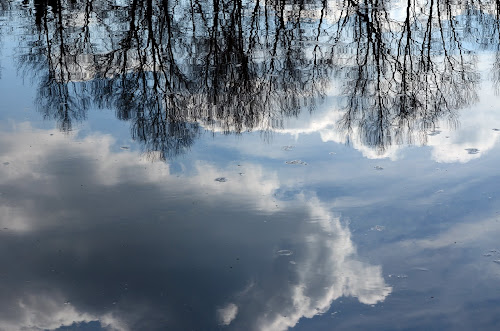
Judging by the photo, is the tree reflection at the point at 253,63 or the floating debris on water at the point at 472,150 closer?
the floating debris on water at the point at 472,150

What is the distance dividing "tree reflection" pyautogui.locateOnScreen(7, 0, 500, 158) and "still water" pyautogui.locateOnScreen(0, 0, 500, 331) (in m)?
0.05

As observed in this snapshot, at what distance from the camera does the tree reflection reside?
989cm

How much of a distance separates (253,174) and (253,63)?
4290 mm

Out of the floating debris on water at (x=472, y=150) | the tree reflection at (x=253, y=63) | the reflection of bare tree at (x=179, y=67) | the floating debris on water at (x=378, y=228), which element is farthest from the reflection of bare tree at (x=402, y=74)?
the floating debris on water at (x=378, y=228)

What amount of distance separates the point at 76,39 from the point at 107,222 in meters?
7.94

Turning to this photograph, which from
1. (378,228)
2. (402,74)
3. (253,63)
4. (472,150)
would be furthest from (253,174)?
(402,74)

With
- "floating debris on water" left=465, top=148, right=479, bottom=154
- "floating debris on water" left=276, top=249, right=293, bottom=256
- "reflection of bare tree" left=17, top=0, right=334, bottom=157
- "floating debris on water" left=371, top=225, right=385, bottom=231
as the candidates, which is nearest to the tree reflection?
"reflection of bare tree" left=17, top=0, right=334, bottom=157

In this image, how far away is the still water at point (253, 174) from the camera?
573 cm

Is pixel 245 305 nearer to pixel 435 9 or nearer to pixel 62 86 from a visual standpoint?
pixel 62 86

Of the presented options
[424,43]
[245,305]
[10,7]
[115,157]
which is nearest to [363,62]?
[424,43]

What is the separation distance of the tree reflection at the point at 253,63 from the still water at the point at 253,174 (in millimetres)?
52

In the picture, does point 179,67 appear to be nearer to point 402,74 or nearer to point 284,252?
point 402,74

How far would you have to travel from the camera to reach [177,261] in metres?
6.34

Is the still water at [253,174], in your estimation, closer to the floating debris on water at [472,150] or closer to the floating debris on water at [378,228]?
the floating debris on water at [378,228]
